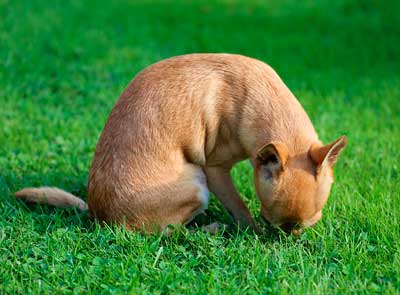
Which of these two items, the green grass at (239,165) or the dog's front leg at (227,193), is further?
the dog's front leg at (227,193)

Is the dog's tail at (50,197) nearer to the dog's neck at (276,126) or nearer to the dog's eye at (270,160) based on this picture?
the dog's neck at (276,126)

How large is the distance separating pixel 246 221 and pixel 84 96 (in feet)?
13.5

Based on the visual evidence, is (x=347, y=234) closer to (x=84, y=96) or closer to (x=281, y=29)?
(x=84, y=96)

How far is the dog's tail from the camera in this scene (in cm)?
540

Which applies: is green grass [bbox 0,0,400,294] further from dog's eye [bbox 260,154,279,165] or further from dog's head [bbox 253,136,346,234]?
dog's eye [bbox 260,154,279,165]

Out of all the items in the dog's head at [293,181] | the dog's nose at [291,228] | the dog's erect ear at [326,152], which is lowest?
the dog's nose at [291,228]

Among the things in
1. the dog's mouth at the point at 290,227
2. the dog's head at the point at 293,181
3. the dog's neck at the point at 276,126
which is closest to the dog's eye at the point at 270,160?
the dog's head at the point at 293,181

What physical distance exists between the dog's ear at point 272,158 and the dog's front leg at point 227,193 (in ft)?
1.93

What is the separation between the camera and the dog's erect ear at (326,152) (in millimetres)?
4527

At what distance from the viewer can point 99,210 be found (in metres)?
5.00

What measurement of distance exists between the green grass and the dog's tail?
0.08m

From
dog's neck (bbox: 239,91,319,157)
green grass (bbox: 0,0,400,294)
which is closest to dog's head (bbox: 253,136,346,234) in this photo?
dog's neck (bbox: 239,91,319,157)

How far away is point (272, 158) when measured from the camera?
15.4ft

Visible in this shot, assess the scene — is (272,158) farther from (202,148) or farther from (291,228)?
(202,148)
